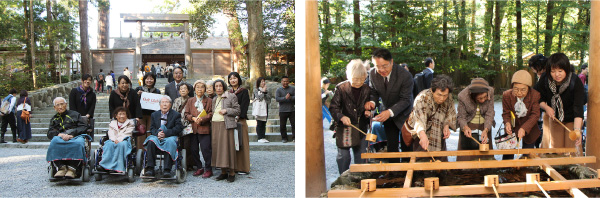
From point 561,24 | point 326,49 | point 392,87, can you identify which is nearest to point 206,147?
point 392,87

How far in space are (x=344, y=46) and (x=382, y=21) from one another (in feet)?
4.33

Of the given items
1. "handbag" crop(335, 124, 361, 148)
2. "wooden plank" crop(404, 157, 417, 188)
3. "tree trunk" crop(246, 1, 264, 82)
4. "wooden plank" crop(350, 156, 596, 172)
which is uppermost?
"tree trunk" crop(246, 1, 264, 82)

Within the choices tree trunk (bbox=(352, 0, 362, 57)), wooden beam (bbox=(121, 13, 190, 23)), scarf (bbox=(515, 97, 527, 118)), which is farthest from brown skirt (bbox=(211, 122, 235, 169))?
wooden beam (bbox=(121, 13, 190, 23))

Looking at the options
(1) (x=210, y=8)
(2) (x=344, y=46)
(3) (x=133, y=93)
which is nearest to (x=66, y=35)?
(1) (x=210, y=8)

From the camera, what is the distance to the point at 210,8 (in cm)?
1398

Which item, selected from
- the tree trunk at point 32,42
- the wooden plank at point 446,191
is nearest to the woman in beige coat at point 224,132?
the wooden plank at point 446,191

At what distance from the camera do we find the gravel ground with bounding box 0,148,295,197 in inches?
176

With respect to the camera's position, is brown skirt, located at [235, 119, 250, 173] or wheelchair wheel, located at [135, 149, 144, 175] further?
brown skirt, located at [235, 119, 250, 173]

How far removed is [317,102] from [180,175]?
2.20 meters

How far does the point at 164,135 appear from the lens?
4.94 metres

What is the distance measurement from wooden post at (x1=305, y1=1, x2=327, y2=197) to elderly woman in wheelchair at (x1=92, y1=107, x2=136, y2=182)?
2379mm

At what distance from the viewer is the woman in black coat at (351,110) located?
152 inches

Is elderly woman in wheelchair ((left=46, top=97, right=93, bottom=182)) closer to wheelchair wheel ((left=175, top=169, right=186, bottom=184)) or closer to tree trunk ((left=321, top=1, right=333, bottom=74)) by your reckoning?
wheelchair wheel ((left=175, top=169, right=186, bottom=184))

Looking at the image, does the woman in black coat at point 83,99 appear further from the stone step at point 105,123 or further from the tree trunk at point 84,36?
the tree trunk at point 84,36
